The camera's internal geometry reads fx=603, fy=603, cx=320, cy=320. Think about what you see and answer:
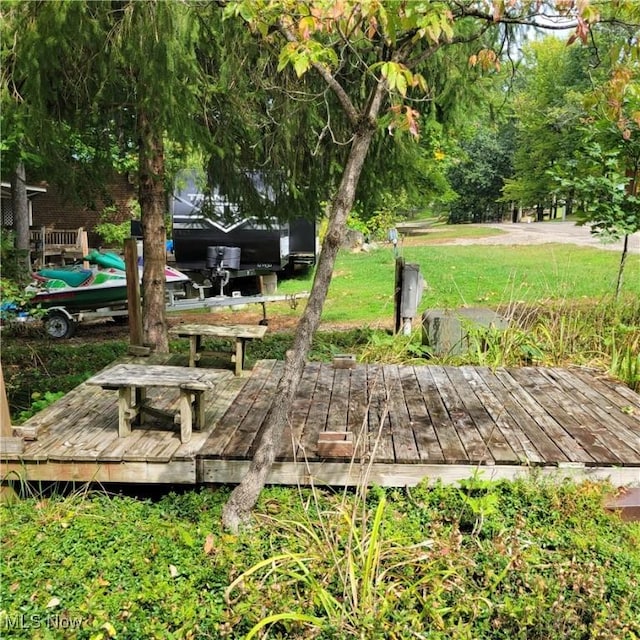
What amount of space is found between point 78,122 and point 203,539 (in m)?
4.32

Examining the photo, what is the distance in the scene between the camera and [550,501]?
136 inches

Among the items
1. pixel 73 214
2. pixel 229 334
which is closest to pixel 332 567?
pixel 229 334

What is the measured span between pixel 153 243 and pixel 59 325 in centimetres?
412

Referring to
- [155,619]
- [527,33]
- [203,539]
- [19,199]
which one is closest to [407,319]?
[527,33]

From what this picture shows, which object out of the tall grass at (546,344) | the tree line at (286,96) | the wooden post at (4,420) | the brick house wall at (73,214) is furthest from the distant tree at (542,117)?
the wooden post at (4,420)

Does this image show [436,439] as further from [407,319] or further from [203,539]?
[407,319]

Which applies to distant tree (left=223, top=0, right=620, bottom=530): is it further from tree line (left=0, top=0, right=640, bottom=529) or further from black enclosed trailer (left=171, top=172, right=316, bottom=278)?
black enclosed trailer (left=171, top=172, right=316, bottom=278)

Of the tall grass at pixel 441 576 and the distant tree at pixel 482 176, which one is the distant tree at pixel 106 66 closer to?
the tall grass at pixel 441 576

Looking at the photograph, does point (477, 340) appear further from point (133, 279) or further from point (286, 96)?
point (133, 279)

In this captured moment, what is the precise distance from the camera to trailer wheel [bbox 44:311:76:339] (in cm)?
951

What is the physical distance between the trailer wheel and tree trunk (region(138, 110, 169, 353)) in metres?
3.70

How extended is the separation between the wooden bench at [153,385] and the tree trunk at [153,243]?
2.32m

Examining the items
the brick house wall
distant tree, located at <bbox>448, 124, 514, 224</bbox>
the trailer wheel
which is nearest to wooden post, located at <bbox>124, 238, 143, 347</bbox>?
the trailer wheel

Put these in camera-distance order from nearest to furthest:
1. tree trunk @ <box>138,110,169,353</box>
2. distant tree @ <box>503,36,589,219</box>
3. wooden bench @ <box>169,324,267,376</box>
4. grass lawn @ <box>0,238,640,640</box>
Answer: grass lawn @ <box>0,238,640,640</box>
wooden bench @ <box>169,324,267,376</box>
tree trunk @ <box>138,110,169,353</box>
distant tree @ <box>503,36,589,219</box>
